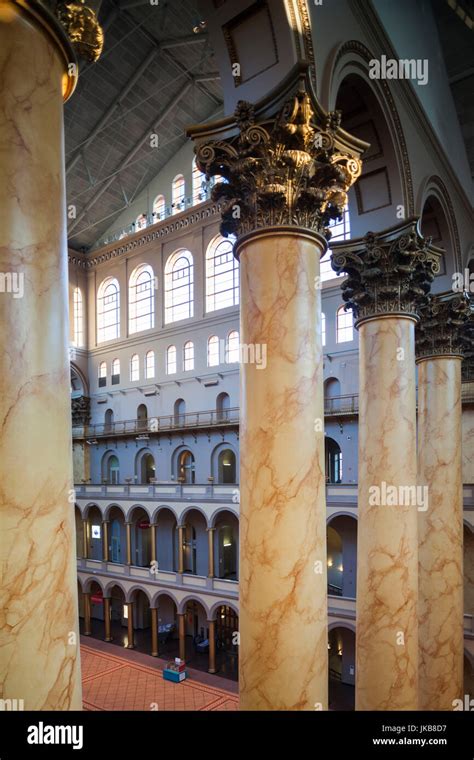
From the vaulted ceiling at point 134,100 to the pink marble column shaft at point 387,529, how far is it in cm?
1574

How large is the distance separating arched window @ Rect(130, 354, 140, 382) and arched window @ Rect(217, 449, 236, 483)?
22.6 feet

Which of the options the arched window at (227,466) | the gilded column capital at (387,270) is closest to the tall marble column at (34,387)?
the gilded column capital at (387,270)

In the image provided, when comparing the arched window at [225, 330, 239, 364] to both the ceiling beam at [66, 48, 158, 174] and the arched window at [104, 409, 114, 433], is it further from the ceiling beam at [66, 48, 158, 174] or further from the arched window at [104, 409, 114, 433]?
the ceiling beam at [66, 48, 158, 174]

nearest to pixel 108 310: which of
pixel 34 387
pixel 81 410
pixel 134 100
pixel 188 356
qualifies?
pixel 81 410

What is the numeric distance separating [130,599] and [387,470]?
19.7m

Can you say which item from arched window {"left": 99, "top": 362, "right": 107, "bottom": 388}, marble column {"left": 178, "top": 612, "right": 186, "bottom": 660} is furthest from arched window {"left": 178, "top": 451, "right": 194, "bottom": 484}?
arched window {"left": 99, "top": 362, "right": 107, "bottom": 388}

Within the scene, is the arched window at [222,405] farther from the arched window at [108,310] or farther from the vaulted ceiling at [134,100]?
the vaulted ceiling at [134,100]

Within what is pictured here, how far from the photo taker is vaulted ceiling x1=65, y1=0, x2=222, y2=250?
757 inches

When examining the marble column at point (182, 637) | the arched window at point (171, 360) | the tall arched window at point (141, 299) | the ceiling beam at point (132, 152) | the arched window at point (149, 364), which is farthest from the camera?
the tall arched window at point (141, 299)

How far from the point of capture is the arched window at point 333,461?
68.0 ft

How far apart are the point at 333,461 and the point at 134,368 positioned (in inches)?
485
